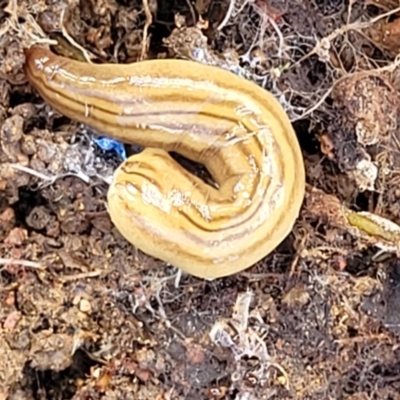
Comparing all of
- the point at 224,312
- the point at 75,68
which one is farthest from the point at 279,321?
the point at 75,68

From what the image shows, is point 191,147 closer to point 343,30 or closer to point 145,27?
point 145,27

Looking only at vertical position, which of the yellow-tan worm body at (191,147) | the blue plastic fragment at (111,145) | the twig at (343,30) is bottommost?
the blue plastic fragment at (111,145)

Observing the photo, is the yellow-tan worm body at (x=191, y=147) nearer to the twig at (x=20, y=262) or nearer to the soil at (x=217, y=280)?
the soil at (x=217, y=280)

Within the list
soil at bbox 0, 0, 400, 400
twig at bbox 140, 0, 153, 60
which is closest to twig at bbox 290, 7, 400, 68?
soil at bbox 0, 0, 400, 400

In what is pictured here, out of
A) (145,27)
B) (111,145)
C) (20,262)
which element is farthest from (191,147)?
(20,262)

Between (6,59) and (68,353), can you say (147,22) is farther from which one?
(68,353)

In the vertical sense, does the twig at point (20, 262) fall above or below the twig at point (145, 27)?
below

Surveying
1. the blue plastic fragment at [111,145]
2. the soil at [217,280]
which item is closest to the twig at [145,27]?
the soil at [217,280]
